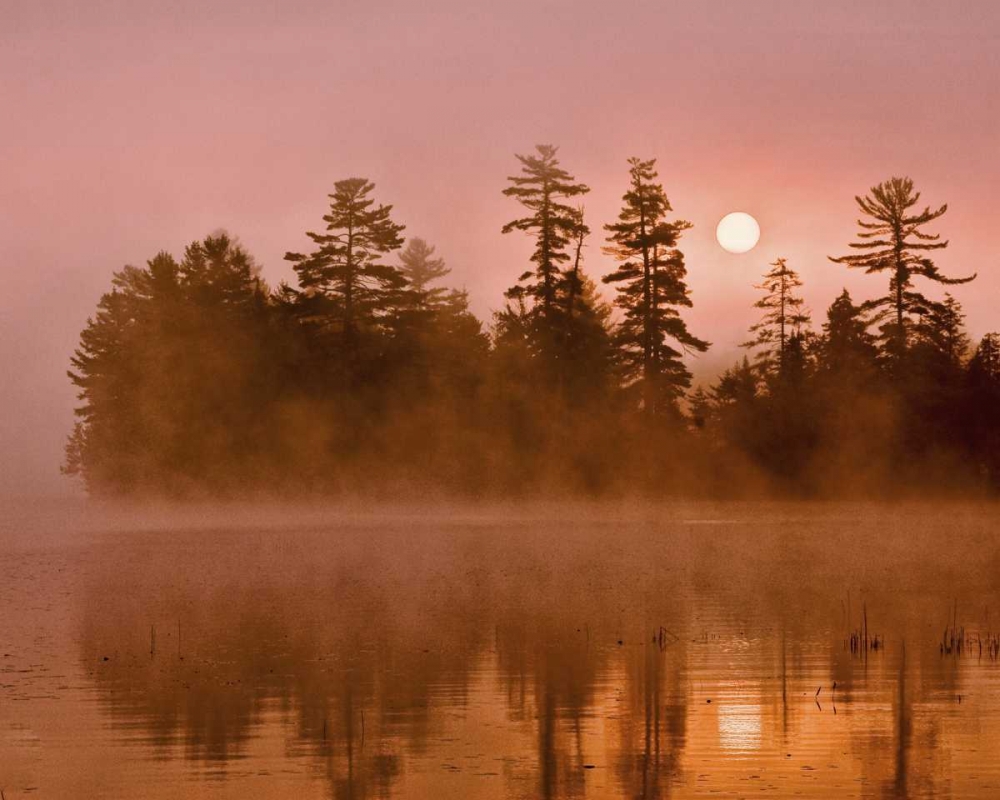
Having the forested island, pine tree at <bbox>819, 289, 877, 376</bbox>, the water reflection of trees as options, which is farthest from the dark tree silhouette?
the water reflection of trees

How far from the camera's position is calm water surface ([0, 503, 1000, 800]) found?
12.2 m

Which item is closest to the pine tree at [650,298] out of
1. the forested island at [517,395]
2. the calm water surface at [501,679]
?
the forested island at [517,395]

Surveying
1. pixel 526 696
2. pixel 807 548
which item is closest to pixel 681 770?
pixel 526 696

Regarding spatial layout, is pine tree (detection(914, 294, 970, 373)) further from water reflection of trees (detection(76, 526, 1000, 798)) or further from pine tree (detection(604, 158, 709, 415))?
water reflection of trees (detection(76, 526, 1000, 798))

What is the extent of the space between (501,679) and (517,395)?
70.9 metres

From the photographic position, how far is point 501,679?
17422 mm

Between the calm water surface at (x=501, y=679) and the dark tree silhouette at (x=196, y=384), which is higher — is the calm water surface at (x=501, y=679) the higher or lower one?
the lower one

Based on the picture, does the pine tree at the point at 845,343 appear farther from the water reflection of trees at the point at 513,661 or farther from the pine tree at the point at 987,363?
the water reflection of trees at the point at 513,661

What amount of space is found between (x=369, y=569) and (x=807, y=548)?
48.0 ft

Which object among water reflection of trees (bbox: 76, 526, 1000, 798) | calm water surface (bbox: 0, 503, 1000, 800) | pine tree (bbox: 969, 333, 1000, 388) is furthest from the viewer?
pine tree (bbox: 969, 333, 1000, 388)

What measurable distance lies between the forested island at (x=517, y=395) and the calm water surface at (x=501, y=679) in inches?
1852

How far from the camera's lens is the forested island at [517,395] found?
8475 centimetres

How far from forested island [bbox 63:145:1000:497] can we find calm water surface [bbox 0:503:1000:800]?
4704 cm

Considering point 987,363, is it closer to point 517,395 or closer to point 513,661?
point 517,395
